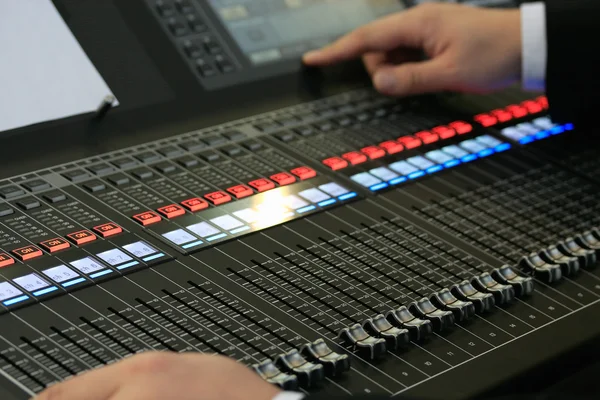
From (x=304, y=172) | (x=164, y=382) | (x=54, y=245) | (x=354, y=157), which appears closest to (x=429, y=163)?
(x=354, y=157)

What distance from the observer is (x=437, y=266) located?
1225 millimetres

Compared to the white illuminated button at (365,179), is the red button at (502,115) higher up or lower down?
→ lower down

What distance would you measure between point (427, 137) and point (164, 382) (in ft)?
2.97

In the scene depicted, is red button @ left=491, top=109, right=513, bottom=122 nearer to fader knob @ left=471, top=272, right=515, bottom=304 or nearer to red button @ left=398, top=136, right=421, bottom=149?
red button @ left=398, top=136, right=421, bottom=149

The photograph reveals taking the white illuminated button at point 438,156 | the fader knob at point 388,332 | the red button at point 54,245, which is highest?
the red button at point 54,245

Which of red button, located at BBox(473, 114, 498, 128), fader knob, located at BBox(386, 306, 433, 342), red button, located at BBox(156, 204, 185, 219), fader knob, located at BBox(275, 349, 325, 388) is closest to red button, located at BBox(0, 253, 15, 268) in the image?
red button, located at BBox(156, 204, 185, 219)

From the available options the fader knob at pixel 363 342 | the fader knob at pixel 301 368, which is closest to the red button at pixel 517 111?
the fader knob at pixel 363 342

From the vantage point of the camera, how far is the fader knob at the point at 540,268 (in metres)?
1.26

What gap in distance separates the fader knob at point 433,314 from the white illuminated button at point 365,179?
→ 0.33 m

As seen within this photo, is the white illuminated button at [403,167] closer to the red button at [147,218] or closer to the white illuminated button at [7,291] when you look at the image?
the red button at [147,218]

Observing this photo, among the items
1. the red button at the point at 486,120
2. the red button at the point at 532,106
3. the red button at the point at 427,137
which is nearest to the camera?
the red button at the point at 427,137

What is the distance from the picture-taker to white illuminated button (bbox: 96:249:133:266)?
1.09 meters

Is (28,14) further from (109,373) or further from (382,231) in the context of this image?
(109,373)

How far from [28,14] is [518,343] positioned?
2.86ft
